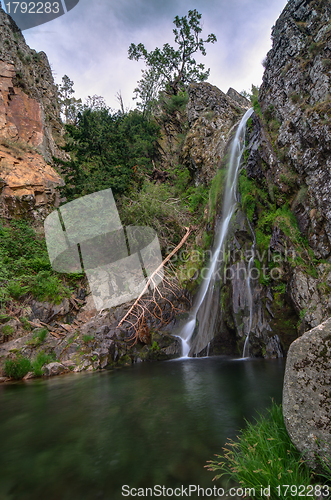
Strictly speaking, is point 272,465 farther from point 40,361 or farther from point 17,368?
point 17,368

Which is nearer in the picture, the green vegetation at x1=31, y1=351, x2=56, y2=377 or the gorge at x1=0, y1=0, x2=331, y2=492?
the gorge at x1=0, y1=0, x2=331, y2=492

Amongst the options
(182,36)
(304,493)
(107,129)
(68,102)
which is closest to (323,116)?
(304,493)

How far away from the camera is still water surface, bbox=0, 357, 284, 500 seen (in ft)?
9.53

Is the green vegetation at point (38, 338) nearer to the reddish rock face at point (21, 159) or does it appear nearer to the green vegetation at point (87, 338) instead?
the green vegetation at point (87, 338)

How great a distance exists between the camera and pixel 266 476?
2.12 metres

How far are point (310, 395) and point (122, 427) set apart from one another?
10.8 ft

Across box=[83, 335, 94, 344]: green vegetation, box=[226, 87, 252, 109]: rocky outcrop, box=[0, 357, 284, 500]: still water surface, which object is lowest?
box=[0, 357, 284, 500]: still water surface

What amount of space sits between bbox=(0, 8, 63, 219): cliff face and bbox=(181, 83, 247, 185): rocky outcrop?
9455mm

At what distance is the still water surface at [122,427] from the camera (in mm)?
2906

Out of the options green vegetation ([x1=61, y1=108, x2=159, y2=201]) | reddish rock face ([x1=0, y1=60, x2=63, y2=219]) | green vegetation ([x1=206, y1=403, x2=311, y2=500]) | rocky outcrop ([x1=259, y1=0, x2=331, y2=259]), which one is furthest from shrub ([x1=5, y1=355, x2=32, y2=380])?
rocky outcrop ([x1=259, y1=0, x2=331, y2=259])

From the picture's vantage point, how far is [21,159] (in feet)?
52.5

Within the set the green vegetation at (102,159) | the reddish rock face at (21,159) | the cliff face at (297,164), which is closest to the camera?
the cliff face at (297,164)

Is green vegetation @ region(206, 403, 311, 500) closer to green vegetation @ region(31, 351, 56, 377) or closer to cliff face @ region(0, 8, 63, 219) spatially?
green vegetation @ region(31, 351, 56, 377)

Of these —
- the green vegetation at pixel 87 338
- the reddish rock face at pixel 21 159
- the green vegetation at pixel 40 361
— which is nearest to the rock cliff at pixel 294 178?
the green vegetation at pixel 87 338
